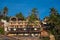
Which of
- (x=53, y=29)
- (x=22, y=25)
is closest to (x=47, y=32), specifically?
(x=53, y=29)

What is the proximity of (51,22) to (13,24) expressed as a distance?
1970 centimetres

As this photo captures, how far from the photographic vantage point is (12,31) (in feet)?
249

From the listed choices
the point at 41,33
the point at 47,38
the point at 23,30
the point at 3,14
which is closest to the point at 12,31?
the point at 23,30

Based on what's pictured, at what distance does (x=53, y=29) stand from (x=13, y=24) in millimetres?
23242

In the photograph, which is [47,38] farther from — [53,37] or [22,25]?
[22,25]

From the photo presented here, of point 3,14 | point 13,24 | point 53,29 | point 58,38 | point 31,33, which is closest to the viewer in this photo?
point 58,38

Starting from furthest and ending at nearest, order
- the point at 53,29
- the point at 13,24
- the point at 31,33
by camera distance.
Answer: the point at 13,24 < the point at 31,33 < the point at 53,29

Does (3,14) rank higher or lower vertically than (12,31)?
higher

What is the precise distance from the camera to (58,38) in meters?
64.1

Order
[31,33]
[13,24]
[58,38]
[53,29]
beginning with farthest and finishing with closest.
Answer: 1. [13,24]
2. [31,33]
3. [53,29]
4. [58,38]

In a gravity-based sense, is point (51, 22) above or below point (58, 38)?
above

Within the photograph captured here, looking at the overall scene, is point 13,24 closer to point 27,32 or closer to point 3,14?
point 27,32

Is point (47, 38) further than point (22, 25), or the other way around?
point (22, 25)

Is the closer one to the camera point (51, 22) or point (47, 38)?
point (47, 38)
